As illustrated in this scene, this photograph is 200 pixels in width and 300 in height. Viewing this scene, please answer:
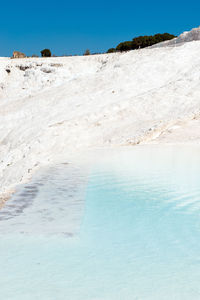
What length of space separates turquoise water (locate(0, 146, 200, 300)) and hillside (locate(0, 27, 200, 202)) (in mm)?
3103

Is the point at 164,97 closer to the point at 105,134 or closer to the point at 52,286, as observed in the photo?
the point at 105,134

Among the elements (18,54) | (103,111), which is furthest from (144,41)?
(103,111)

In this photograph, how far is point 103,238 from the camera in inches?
169

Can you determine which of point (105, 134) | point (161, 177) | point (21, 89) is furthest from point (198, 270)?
point (21, 89)

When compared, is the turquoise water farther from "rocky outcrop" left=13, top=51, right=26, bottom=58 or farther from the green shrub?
the green shrub

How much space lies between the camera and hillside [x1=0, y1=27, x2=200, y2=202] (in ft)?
44.0

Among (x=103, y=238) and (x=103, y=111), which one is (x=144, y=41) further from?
(x=103, y=238)

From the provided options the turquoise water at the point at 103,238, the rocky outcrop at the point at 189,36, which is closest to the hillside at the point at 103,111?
the turquoise water at the point at 103,238

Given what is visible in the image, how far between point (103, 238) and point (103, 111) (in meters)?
12.1

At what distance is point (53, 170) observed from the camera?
8.43 metres

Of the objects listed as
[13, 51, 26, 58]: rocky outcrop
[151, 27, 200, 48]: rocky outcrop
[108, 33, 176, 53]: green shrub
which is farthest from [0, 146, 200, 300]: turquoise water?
[108, 33, 176, 53]: green shrub

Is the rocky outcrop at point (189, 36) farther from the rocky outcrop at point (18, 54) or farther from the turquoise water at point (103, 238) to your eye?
the turquoise water at point (103, 238)

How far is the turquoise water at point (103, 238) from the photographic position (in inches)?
127

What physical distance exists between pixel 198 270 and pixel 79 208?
2.31m
